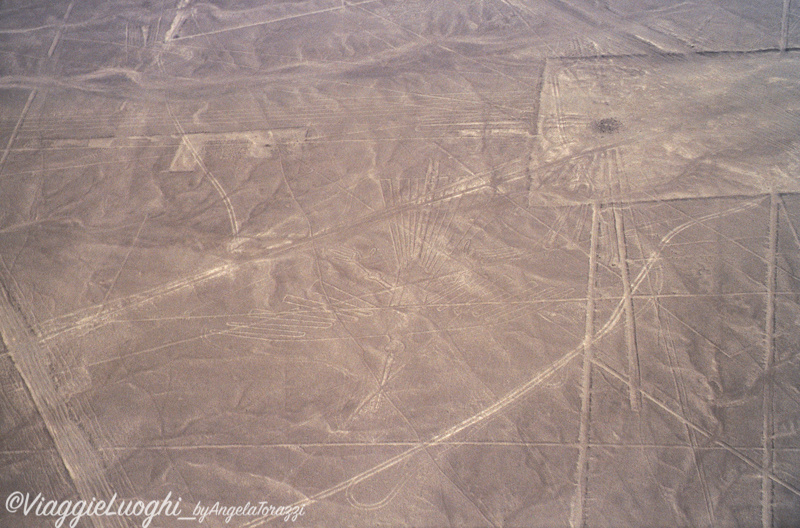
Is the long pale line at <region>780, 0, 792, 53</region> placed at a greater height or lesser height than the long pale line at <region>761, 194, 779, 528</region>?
greater

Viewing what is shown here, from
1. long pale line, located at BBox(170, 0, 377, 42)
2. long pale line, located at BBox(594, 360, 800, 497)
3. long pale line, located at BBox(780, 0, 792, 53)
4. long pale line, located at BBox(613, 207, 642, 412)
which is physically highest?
long pale line, located at BBox(170, 0, 377, 42)

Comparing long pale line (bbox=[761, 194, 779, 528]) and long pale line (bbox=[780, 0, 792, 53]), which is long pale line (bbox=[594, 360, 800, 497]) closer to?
long pale line (bbox=[761, 194, 779, 528])

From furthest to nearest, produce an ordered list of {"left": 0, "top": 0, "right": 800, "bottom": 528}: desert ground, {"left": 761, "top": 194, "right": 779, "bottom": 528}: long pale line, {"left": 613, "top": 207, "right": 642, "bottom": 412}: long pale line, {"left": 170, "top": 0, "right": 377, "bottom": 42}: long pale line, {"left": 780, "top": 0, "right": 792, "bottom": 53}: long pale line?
1. {"left": 170, "top": 0, "right": 377, "bottom": 42}: long pale line
2. {"left": 780, "top": 0, "right": 792, "bottom": 53}: long pale line
3. {"left": 613, "top": 207, "right": 642, "bottom": 412}: long pale line
4. {"left": 0, "top": 0, "right": 800, "bottom": 528}: desert ground
5. {"left": 761, "top": 194, "right": 779, "bottom": 528}: long pale line

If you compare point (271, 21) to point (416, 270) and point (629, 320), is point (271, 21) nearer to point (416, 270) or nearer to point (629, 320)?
point (416, 270)

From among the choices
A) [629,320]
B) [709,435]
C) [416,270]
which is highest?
[416,270]

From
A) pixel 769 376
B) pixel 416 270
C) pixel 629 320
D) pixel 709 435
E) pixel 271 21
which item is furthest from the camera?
pixel 271 21

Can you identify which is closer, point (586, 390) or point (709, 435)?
point (709, 435)

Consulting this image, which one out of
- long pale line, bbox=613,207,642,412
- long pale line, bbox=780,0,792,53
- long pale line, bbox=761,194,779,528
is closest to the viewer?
long pale line, bbox=761,194,779,528

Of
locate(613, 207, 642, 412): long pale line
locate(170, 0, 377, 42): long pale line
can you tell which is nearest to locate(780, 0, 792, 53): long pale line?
locate(613, 207, 642, 412): long pale line

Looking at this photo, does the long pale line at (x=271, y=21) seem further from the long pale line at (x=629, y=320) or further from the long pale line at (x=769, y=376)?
the long pale line at (x=769, y=376)

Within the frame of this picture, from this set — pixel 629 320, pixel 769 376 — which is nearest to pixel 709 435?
pixel 769 376
